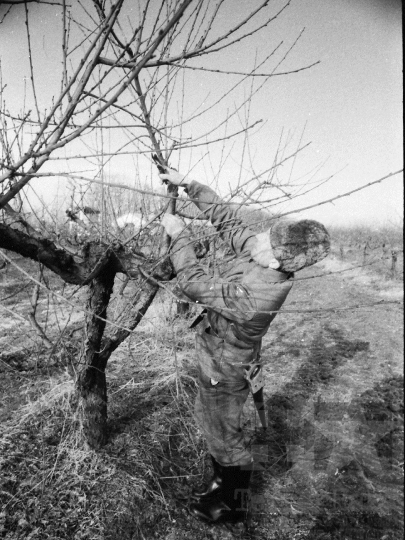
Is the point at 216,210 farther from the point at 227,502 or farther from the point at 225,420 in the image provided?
the point at 227,502

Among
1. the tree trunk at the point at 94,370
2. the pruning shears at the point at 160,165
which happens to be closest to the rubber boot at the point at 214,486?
the tree trunk at the point at 94,370

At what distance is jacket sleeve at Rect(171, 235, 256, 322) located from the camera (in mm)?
1634

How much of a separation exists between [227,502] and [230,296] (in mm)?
1467

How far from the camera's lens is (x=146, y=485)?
→ 2213 millimetres

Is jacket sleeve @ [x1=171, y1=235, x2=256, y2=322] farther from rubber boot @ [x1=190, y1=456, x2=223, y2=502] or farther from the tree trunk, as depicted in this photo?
rubber boot @ [x1=190, y1=456, x2=223, y2=502]

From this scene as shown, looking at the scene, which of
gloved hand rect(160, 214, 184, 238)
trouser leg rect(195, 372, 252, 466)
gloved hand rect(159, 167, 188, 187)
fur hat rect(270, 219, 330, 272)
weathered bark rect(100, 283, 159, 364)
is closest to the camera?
fur hat rect(270, 219, 330, 272)

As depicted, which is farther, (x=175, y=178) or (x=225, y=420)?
(x=175, y=178)

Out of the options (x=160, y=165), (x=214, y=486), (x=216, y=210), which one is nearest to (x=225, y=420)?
(x=214, y=486)

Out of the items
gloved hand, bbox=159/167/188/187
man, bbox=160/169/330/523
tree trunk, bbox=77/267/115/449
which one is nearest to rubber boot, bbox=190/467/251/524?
man, bbox=160/169/330/523

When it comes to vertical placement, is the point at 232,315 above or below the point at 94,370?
above

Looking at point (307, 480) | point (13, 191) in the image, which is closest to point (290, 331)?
point (307, 480)

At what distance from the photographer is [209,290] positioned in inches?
64.3

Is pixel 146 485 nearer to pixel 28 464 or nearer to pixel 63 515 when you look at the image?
pixel 63 515

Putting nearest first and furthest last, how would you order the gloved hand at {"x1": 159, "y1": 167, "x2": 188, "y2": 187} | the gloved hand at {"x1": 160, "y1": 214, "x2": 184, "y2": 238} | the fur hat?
the fur hat, the gloved hand at {"x1": 160, "y1": 214, "x2": 184, "y2": 238}, the gloved hand at {"x1": 159, "y1": 167, "x2": 188, "y2": 187}
